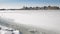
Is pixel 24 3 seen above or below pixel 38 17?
above

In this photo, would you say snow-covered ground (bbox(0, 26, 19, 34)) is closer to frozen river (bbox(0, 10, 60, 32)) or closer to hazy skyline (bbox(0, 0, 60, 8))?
frozen river (bbox(0, 10, 60, 32))

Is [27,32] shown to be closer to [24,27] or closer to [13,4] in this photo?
[24,27]

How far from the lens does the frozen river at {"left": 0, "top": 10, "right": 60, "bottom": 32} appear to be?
1.08 m

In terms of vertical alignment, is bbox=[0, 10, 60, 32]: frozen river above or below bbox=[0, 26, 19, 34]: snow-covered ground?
above

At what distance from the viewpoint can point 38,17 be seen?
110 centimetres

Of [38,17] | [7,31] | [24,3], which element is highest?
[24,3]

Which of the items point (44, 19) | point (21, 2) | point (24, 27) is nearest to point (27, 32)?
point (24, 27)

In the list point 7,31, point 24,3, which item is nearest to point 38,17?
point 24,3

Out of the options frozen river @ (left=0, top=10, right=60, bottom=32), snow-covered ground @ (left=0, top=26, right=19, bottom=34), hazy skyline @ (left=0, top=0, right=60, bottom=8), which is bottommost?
snow-covered ground @ (left=0, top=26, right=19, bottom=34)

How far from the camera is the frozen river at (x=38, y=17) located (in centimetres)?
108

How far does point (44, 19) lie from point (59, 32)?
0.20 meters

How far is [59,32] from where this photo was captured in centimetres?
105

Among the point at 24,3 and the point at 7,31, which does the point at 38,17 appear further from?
the point at 7,31

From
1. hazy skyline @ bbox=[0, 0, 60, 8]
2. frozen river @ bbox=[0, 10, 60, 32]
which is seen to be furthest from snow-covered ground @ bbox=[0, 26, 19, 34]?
hazy skyline @ bbox=[0, 0, 60, 8]
